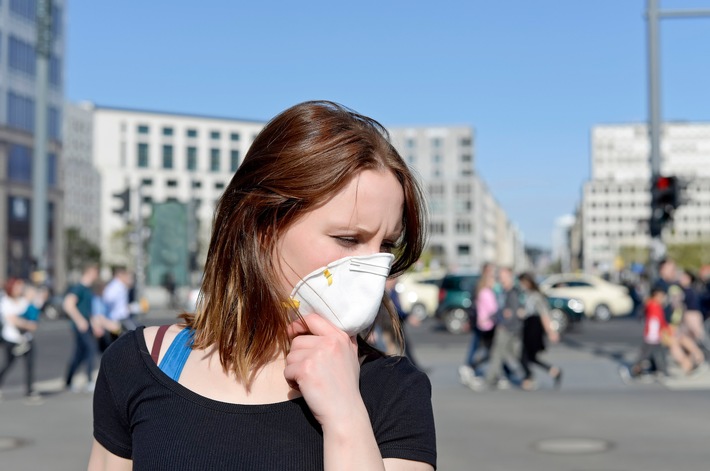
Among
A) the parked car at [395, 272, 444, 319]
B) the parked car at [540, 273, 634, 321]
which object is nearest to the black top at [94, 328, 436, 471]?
the parked car at [395, 272, 444, 319]

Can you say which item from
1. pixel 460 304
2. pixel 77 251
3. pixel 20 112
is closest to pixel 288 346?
pixel 460 304

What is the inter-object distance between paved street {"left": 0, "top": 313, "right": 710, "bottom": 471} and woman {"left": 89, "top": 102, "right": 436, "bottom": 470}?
6.29m

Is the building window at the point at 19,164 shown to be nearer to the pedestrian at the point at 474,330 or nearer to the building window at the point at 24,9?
the building window at the point at 24,9

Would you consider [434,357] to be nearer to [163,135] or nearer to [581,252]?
[163,135]

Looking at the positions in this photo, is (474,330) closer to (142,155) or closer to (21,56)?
(21,56)

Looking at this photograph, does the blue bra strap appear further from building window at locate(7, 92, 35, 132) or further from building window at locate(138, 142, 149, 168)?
building window at locate(138, 142, 149, 168)

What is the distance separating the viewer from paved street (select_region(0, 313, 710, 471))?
839 cm

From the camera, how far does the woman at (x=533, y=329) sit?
48.1 ft

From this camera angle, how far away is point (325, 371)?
1.64 m

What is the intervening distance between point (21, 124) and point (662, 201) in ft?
172

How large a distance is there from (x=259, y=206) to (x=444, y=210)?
15457 cm

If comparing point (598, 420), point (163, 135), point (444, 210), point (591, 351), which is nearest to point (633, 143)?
point (444, 210)

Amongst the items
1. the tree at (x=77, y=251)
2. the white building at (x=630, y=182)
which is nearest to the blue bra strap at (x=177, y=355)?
the tree at (x=77, y=251)

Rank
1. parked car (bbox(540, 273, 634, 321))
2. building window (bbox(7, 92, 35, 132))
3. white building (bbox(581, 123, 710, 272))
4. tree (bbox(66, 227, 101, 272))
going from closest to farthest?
1. parked car (bbox(540, 273, 634, 321))
2. building window (bbox(7, 92, 35, 132))
3. tree (bbox(66, 227, 101, 272))
4. white building (bbox(581, 123, 710, 272))
